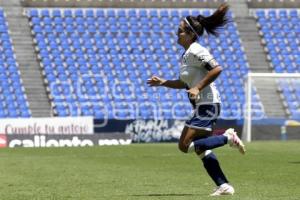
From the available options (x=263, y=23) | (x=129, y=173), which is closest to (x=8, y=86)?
(x=263, y=23)

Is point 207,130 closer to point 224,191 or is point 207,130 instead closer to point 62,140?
point 224,191

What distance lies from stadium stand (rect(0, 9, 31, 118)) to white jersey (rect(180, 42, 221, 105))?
82.1ft

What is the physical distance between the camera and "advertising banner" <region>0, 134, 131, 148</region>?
95.2 feet

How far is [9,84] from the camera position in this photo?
36281 mm

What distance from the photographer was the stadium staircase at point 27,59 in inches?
1415

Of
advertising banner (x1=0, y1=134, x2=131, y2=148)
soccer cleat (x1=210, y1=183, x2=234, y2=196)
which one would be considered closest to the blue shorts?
soccer cleat (x1=210, y1=183, x2=234, y2=196)

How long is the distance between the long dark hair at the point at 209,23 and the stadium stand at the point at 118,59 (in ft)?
83.7

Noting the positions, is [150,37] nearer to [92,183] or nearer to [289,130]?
[289,130]

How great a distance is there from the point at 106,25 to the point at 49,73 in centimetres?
463

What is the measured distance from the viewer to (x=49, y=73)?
37375mm

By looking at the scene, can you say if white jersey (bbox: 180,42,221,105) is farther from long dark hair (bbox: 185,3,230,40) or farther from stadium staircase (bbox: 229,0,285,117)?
stadium staircase (bbox: 229,0,285,117)

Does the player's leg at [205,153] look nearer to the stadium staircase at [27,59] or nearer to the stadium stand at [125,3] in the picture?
the stadium staircase at [27,59]

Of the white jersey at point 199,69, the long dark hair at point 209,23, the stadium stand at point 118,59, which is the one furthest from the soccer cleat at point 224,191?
the stadium stand at point 118,59

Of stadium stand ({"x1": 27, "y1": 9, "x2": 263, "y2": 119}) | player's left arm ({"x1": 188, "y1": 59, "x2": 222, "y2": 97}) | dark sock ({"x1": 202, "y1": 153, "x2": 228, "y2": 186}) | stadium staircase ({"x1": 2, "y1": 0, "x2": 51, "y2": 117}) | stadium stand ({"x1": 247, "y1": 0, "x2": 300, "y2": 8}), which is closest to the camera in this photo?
player's left arm ({"x1": 188, "y1": 59, "x2": 222, "y2": 97})
